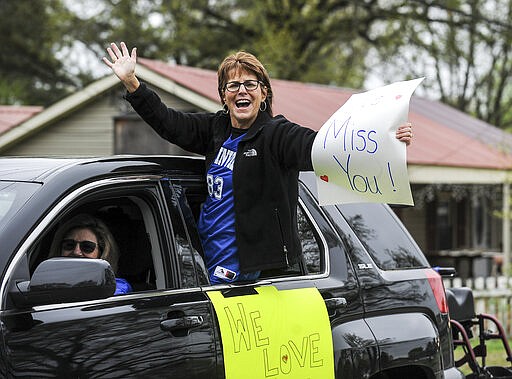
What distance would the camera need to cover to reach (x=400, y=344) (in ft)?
16.8

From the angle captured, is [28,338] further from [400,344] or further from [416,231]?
[416,231]

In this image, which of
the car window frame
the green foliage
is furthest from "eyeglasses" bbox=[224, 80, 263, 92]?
the green foliage

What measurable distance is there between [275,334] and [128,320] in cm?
84

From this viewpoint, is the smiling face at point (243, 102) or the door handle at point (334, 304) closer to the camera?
the smiling face at point (243, 102)

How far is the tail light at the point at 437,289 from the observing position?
543cm

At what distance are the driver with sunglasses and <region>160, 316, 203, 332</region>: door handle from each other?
0.93 feet

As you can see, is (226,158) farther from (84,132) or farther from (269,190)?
(84,132)

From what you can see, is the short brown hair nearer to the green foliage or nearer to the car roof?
the car roof

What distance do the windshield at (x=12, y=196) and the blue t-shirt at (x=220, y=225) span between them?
94 centimetres

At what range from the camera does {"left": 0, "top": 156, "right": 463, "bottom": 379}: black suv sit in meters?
3.57

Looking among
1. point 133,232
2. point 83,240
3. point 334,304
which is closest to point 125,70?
point 133,232

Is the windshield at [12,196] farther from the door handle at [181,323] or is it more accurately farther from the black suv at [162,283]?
the door handle at [181,323]

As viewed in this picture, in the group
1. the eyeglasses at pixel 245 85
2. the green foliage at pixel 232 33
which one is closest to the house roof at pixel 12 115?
the green foliage at pixel 232 33

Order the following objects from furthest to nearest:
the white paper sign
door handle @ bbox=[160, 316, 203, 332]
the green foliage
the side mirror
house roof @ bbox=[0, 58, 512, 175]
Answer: the green foliage
house roof @ bbox=[0, 58, 512, 175]
the white paper sign
door handle @ bbox=[160, 316, 203, 332]
the side mirror
